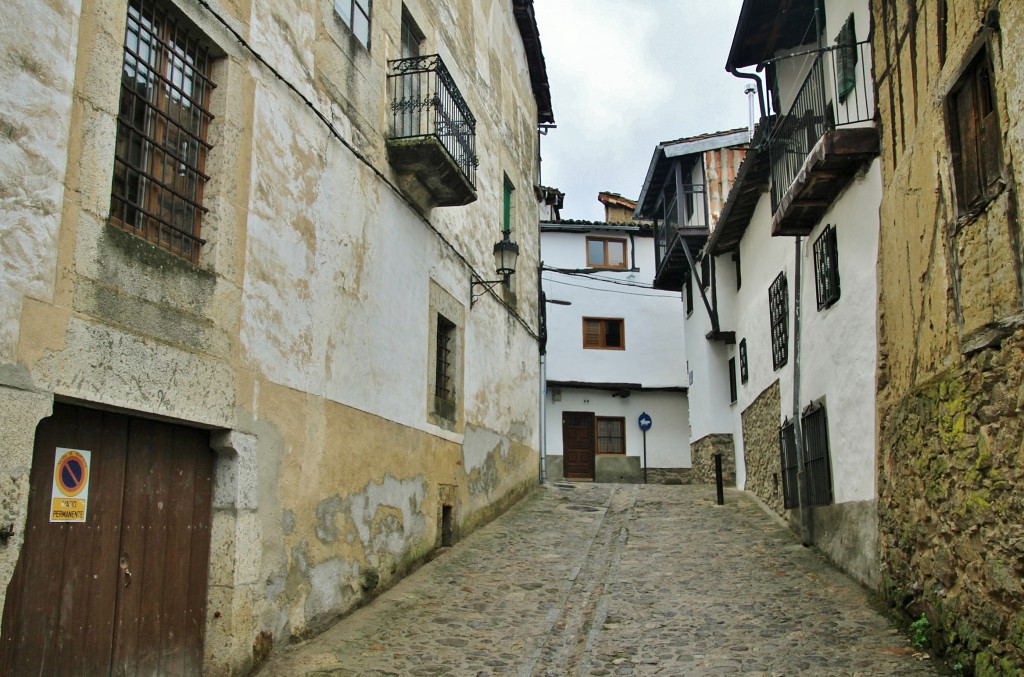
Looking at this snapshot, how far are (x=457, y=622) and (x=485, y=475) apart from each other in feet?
14.4

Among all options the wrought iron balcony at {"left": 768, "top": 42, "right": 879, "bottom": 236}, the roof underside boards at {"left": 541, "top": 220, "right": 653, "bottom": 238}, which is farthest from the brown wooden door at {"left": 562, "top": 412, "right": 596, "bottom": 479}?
the wrought iron balcony at {"left": 768, "top": 42, "right": 879, "bottom": 236}

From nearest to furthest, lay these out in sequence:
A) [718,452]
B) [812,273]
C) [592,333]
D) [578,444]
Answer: [812,273] < [718,452] < [578,444] < [592,333]

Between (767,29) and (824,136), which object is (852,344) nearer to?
(824,136)

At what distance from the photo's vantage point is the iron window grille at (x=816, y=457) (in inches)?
374

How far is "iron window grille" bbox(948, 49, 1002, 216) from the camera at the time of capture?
551 cm

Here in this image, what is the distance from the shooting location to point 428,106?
9508mm

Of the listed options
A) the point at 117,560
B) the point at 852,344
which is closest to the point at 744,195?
the point at 852,344

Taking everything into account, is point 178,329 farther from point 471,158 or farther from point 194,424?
point 471,158

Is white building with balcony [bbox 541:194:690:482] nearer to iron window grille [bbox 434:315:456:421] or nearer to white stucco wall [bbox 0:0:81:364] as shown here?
iron window grille [bbox 434:315:456:421]

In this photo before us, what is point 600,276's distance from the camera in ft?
84.0

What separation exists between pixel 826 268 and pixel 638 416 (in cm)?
1538

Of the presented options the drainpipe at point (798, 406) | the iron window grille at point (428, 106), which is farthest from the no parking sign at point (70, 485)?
the drainpipe at point (798, 406)

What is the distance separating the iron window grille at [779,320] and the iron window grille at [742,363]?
2.46 m

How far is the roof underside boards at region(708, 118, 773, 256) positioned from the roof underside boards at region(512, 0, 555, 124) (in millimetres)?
4546
